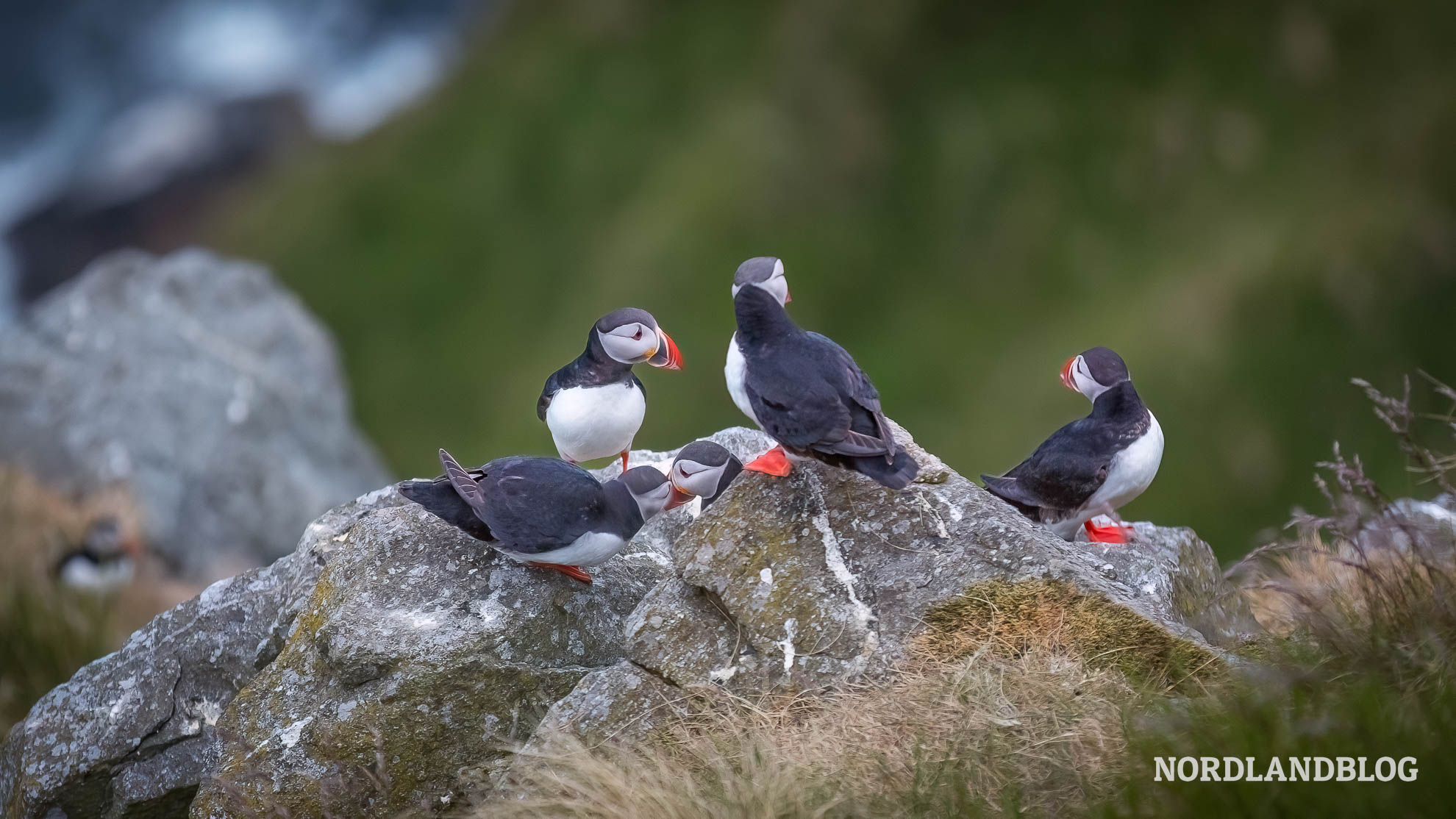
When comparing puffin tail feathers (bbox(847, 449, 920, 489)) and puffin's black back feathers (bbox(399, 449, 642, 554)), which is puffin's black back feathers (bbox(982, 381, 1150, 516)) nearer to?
puffin tail feathers (bbox(847, 449, 920, 489))

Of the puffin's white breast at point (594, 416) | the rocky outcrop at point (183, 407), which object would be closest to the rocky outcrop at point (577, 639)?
Result: the puffin's white breast at point (594, 416)

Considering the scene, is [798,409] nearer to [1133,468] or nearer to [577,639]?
[577,639]

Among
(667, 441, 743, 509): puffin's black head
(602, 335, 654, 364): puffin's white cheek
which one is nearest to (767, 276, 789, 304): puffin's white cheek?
(667, 441, 743, 509): puffin's black head

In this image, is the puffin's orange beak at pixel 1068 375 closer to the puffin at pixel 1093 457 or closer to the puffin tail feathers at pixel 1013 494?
the puffin at pixel 1093 457

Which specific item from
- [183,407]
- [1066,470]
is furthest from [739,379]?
[183,407]

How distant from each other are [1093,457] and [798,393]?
4.91ft

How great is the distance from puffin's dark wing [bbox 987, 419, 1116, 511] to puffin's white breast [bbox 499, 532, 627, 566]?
180cm

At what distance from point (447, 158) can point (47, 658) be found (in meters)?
10.6

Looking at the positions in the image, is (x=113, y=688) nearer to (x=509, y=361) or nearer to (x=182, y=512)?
(x=182, y=512)

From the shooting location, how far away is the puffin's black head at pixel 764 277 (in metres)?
4.39

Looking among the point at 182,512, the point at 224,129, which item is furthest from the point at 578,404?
the point at 224,129

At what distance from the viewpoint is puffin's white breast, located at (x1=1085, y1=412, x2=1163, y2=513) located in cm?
486

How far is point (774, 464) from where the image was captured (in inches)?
179

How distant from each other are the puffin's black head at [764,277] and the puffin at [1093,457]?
1446 millimetres
